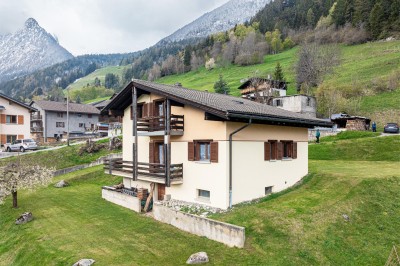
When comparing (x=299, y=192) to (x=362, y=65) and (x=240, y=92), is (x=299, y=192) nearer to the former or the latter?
(x=240, y=92)

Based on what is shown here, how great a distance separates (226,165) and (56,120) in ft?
198

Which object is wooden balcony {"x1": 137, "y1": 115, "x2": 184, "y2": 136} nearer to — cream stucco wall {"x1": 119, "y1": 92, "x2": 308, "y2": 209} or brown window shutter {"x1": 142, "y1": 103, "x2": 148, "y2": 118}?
cream stucco wall {"x1": 119, "y1": 92, "x2": 308, "y2": 209}

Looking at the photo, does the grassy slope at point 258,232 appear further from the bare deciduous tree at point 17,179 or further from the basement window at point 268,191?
the bare deciduous tree at point 17,179

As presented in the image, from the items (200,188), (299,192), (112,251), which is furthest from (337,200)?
(112,251)

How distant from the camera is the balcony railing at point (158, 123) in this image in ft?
58.8

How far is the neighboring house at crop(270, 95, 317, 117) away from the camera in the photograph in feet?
182

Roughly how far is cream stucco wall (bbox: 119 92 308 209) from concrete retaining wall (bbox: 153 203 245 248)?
199 centimetres

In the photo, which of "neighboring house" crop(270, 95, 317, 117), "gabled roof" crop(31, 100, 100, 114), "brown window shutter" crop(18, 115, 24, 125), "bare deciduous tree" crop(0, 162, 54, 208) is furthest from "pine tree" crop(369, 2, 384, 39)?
"bare deciduous tree" crop(0, 162, 54, 208)

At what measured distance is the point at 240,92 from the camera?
79938 mm

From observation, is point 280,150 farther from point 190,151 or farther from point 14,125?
point 14,125

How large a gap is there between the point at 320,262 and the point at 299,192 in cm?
726

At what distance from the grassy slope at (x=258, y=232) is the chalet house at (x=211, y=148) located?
4.50ft

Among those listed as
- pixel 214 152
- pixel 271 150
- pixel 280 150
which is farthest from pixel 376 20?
pixel 214 152

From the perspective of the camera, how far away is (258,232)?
13.2 m
